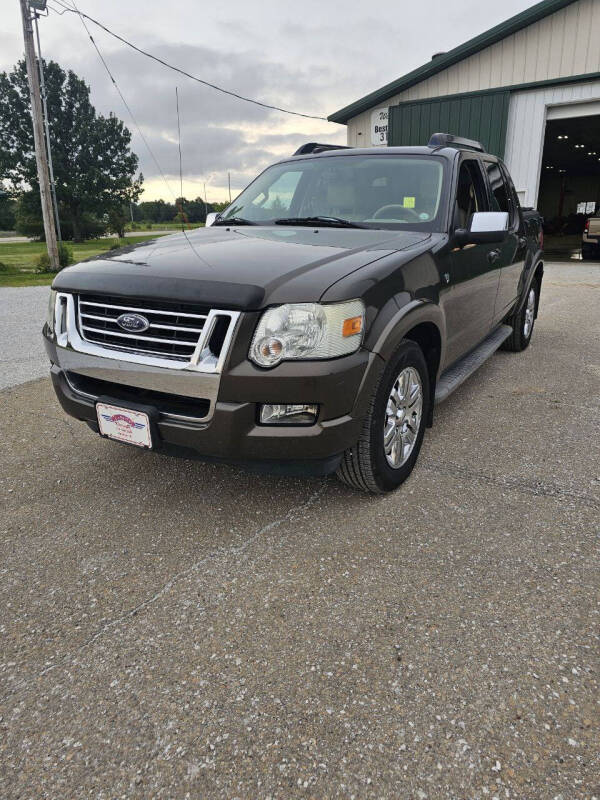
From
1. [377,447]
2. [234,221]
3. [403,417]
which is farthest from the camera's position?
[234,221]

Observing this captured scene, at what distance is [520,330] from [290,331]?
169 inches

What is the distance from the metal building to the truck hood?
1451cm

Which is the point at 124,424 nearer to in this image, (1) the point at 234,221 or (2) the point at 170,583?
(2) the point at 170,583

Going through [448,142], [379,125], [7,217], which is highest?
[379,125]

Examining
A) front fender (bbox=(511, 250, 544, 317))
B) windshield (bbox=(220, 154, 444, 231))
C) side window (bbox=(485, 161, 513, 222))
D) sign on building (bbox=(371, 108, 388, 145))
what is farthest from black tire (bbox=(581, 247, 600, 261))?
windshield (bbox=(220, 154, 444, 231))

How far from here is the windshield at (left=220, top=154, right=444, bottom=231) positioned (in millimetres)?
3539

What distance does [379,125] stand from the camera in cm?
1798

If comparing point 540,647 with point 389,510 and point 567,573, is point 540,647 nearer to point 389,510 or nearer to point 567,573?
point 567,573

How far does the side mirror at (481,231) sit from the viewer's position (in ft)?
11.2

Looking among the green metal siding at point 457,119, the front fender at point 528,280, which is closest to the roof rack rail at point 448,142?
the front fender at point 528,280

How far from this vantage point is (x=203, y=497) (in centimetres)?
300

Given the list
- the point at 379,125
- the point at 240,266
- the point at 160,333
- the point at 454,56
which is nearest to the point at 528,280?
the point at 240,266

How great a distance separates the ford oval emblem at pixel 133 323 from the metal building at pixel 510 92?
15638mm

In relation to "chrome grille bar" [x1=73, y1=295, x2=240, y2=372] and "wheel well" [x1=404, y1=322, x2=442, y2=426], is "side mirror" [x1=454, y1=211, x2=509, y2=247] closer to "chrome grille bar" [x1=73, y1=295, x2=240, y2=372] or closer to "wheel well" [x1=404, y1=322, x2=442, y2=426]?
"wheel well" [x1=404, y1=322, x2=442, y2=426]
